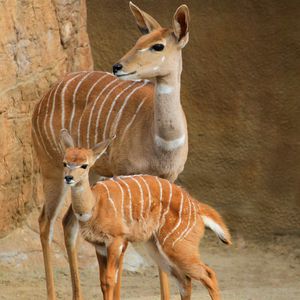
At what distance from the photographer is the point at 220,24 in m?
7.14

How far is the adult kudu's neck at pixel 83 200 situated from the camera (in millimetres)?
4977

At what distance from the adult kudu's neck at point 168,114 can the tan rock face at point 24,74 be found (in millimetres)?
1230

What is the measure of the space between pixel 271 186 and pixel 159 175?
193cm

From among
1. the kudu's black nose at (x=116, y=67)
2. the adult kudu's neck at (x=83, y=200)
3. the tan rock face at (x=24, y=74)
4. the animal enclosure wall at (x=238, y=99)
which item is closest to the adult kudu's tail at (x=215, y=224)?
the adult kudu's neck at (x=83, y=200)

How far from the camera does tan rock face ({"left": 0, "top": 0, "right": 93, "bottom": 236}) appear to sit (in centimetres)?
635

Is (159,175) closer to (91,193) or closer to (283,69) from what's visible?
(91,193)

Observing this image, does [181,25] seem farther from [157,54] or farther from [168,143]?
[168,143]

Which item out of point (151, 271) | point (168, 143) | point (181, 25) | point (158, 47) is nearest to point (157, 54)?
point (158, 47)

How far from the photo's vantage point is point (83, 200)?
4.99 metres

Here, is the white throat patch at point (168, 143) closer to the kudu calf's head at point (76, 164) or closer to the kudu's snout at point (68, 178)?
the kudu calf's head at point (76, 164)

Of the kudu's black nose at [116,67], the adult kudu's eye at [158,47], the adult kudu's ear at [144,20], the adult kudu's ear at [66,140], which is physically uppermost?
the adult kudu's ear at [144,20]

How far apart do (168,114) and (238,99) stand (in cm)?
191

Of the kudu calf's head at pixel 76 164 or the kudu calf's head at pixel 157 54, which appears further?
the kudu calf's head at pixel 157 54

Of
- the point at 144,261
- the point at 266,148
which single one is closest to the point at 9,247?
the point at 144,261
